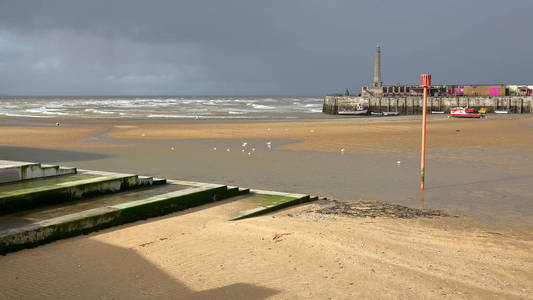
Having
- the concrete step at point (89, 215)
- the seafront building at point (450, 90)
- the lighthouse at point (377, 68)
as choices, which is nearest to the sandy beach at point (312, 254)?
the concrete step at point (89, 215)

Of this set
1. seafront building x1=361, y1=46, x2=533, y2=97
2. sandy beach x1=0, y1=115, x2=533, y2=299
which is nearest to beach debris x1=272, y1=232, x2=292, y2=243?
sandy beach x1=0, y1=115, x2=533, y2=299

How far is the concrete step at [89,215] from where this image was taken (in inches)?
218

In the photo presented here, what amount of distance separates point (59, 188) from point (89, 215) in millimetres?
1437

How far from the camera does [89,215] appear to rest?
6.32 meters

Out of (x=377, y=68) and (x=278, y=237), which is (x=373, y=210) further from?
(x=377, y=68)

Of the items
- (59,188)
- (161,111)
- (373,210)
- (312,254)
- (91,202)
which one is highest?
(161,111)

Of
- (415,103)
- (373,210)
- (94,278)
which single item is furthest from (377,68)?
(94,278)

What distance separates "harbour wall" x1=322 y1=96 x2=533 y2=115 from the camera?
64.5 meters

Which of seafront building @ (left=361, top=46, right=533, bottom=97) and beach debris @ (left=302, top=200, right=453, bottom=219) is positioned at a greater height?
seafront building @ (left=361, top=46, right=533, bottom=97)

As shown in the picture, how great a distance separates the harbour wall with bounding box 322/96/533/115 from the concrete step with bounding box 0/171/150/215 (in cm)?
6204

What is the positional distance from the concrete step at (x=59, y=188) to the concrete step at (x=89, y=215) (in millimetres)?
242

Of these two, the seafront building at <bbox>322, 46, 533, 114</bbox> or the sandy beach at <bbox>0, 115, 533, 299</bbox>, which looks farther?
the seafront building at <bbox>322, 46, 533, 114</bbox>

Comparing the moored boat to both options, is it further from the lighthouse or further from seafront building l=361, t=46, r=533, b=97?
the lighthouse

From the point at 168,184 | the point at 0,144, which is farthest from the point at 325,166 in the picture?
the point at 0,144
